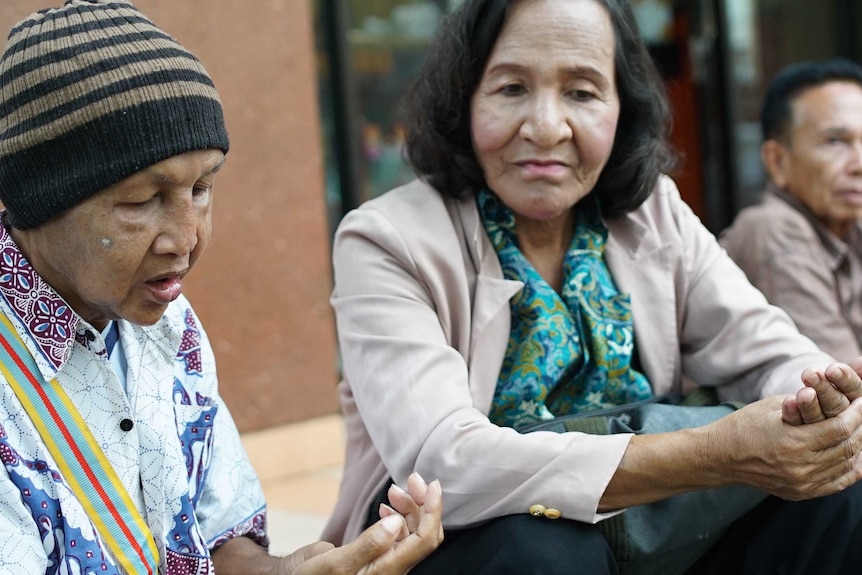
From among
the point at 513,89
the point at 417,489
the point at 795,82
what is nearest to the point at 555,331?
the point at 513,89

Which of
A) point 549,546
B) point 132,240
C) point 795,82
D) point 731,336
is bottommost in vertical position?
point 549,546

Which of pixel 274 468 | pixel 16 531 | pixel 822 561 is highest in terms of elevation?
pixel 16 531

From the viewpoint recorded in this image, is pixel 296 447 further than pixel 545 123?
Yes

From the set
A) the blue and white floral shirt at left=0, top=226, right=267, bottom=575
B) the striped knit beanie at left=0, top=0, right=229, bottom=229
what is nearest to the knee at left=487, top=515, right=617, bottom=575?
the blue and white floral shirt at left=0, top=226, right=267, bottom=575

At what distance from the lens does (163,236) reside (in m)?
1.76

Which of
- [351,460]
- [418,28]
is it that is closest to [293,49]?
[418,28]

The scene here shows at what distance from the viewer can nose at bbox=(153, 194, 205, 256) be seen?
5.76 ft

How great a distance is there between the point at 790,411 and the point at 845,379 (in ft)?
0.43

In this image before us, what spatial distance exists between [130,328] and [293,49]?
2.70 metres

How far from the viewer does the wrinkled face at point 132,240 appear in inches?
68.1

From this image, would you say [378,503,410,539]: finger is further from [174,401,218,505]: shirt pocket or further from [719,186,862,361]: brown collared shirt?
[719,186,862,361]: brown collared shirt

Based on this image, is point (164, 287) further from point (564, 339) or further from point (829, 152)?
point (829, 152)

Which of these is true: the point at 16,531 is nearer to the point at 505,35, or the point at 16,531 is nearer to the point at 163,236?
the point at 163,236

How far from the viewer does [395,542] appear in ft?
6.10
